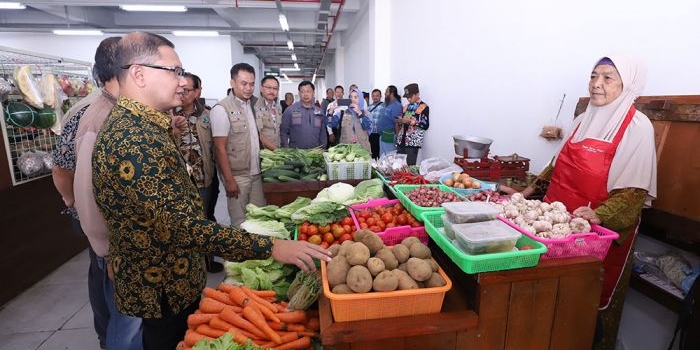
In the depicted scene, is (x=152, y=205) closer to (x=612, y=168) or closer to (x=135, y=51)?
(x=135, y=51)

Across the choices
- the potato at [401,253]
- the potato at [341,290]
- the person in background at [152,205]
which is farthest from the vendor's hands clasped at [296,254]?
the potato at [401,253]

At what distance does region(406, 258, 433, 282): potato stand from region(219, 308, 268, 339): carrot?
0.77 meters

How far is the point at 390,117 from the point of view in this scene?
6.78 m

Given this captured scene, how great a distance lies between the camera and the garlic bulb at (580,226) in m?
1.61

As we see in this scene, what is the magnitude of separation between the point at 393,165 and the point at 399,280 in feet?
6.77

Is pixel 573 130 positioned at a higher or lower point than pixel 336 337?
higher

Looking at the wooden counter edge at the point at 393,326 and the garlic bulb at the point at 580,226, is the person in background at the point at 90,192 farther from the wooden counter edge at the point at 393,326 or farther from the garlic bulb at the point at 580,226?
the garlic bulb at the point at 580,226

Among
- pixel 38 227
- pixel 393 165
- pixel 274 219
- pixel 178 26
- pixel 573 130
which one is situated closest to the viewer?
pixel 573 130

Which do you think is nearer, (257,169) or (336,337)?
(336,337)

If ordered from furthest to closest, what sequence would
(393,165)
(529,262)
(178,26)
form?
1. (178,26)
2. (393,165)
3. (529,262)

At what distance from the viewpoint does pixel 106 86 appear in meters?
1.92

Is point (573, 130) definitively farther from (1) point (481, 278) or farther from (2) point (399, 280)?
(2) point (399, 280)

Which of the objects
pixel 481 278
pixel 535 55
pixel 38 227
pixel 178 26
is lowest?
pixel 38 227

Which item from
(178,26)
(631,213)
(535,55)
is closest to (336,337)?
(631,213)
